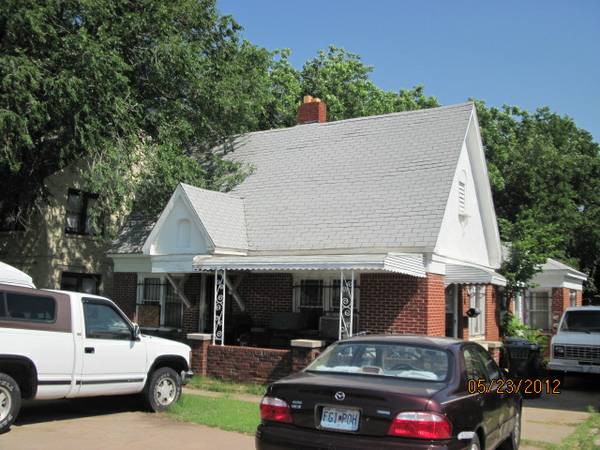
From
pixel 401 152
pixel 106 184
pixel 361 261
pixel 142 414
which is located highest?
pixel 401 152

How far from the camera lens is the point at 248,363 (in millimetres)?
13914

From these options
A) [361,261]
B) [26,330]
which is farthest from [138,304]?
[26,330]

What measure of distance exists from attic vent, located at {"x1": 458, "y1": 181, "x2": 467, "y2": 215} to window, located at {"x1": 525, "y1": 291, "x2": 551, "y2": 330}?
31.9 ft

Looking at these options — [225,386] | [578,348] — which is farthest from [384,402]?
[578,348]

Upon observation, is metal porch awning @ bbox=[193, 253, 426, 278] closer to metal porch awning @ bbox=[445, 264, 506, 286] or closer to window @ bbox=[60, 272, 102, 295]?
metal porch awning @ bbox=[445, 264, 506, 286]

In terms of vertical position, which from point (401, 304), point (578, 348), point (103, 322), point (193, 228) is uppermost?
point (193, 228)

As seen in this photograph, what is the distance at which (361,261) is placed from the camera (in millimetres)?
12758

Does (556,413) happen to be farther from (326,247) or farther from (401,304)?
(326,247)

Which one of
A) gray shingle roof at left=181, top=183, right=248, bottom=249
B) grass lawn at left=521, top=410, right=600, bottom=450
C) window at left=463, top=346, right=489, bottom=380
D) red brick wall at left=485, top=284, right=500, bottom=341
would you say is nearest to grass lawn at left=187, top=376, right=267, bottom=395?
gray shingle roof at left=181, top=183, right=248, bottom=249

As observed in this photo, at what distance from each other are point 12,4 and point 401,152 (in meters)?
10.1

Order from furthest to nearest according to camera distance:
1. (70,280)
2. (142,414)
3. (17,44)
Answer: (70,280), (17,44), (142,414)

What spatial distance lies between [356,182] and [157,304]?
6708 millimetres

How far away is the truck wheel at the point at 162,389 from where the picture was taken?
10045 millimetres

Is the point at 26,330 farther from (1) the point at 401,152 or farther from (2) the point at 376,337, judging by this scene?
(1) the point at 401,152
